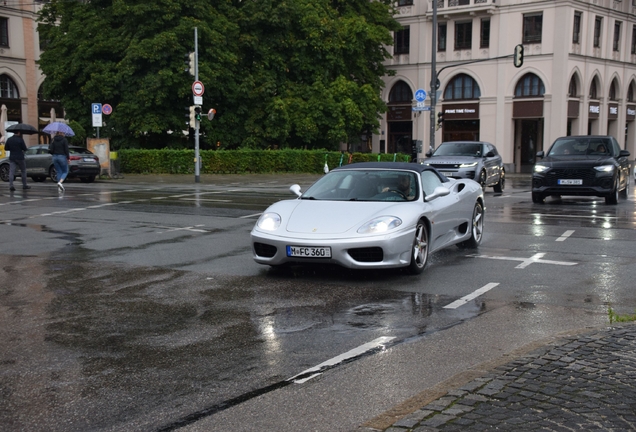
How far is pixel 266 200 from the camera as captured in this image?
20984 mm

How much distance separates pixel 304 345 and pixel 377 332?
74cm

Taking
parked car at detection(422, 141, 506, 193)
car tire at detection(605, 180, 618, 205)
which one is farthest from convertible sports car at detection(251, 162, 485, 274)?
parked car at detection(422, 141, 506, 193)

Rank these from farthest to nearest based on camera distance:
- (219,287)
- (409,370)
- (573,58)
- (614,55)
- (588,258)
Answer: (614,55)
(573,58)
(588,258)
(219,287)
(409,370)

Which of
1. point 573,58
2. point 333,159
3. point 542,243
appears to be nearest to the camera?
point 542,243

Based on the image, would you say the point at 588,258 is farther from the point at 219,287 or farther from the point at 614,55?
the point at 614,55

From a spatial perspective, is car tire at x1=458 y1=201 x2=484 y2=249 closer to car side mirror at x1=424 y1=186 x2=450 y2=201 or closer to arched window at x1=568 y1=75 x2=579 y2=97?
car side mirror at x1=424 y1=186 x2=450 y2=201

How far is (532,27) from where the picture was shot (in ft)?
173

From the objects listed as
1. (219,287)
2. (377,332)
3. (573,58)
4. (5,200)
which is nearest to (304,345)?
(377,332)

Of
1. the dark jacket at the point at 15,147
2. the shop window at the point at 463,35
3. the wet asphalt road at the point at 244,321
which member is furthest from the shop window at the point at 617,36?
the wet asphalt road at the point at 244,321

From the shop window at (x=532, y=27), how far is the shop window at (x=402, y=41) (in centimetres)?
939

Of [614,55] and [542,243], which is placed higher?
[614,55]

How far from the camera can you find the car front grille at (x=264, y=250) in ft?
29.1

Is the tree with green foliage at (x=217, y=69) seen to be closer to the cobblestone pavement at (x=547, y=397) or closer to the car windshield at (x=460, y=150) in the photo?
the car windshield at (x=460, y=150)

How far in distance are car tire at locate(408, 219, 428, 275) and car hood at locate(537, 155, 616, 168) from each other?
11.1m
